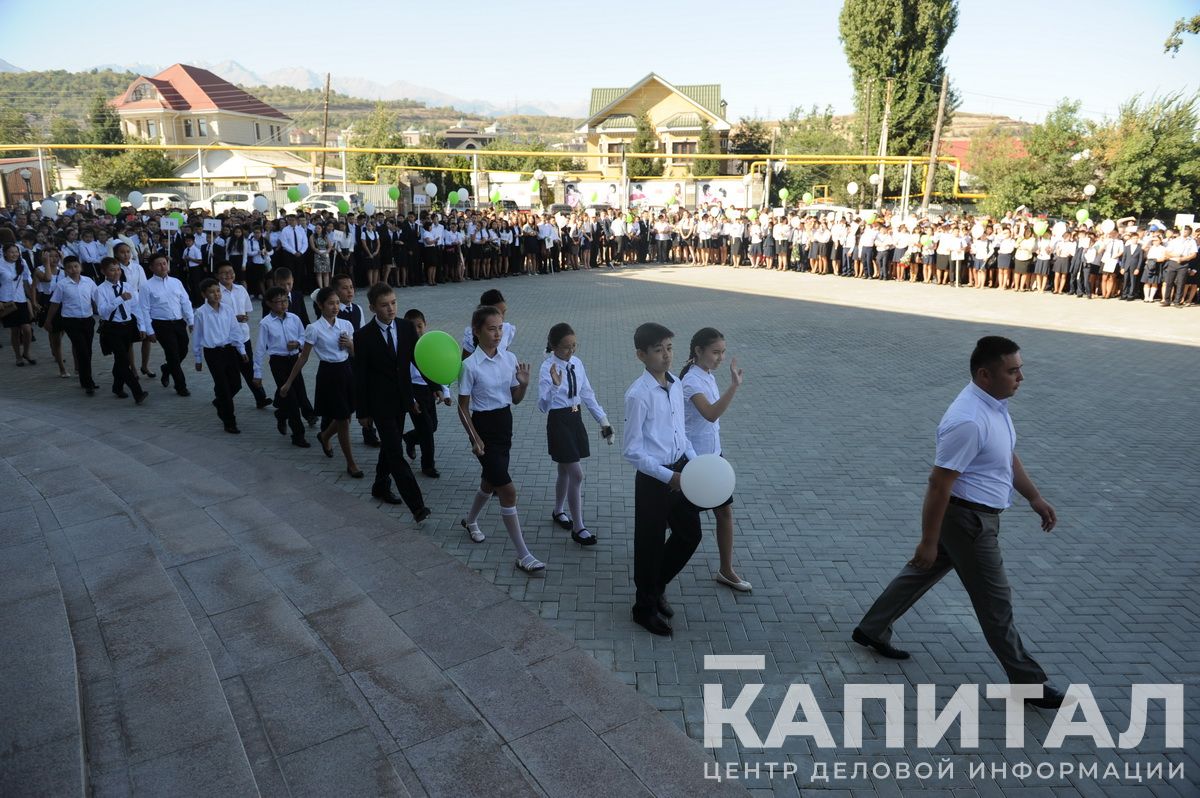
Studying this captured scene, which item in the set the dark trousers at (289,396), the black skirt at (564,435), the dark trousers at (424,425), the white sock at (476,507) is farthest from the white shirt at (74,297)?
the black skirt at (564,435)

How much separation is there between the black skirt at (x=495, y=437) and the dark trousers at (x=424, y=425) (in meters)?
1.63

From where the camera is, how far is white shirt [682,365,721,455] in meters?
4.95

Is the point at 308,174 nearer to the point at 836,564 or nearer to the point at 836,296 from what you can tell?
the point at 836,296

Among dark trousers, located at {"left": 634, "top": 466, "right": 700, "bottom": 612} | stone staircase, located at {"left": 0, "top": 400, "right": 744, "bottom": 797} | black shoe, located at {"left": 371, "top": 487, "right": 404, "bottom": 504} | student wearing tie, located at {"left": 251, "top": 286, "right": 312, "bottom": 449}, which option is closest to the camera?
stone staircase, located at {"left": 0, "top": 400, "right": 744, "bottom": 797}

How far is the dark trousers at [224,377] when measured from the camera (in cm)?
855

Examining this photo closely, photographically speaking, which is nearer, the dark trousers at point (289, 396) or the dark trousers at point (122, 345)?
the dark trousers at point (289, 396)

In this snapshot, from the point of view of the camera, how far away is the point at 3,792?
2893mm

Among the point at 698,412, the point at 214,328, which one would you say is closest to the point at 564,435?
the point at 698,412

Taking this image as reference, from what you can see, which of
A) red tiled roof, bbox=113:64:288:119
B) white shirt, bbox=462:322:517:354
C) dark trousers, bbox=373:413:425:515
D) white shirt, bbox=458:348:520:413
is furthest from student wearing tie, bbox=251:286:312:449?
red tiled roof, bbox=113:64:288:119

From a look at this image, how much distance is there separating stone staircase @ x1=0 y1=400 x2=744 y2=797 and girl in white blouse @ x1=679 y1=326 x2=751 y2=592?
128 centimetres

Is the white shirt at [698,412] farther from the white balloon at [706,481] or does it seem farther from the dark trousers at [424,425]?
the dark trousers at [424,425]

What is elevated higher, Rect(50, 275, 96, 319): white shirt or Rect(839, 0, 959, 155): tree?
Rect(839, 0, 959, 155): tree

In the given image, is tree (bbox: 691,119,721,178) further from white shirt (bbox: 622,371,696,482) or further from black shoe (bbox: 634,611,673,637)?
black shoe (bbox: 634,611,673,637)

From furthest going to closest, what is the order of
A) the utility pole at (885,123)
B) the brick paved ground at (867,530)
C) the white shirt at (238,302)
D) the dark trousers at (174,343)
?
the utility pole at (885,123), the dark trousers at (174,343), the white shirt at (238,302), the brick paved ground at (867,530)
